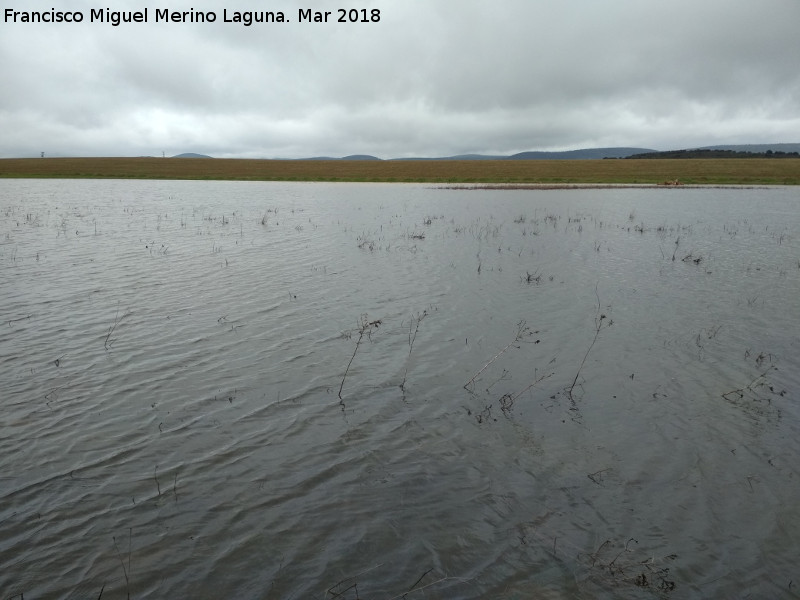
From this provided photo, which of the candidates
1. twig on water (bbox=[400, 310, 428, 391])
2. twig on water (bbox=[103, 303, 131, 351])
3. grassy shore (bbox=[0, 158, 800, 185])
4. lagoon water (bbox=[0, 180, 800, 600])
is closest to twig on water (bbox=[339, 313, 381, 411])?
lagoon water (bbox=[0, 180, 800, 600])

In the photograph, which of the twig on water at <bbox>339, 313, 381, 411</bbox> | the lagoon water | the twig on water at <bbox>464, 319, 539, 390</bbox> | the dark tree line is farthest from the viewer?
the dark tree line

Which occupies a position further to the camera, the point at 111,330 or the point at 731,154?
the point at 731,154

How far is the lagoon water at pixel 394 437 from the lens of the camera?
4.64m

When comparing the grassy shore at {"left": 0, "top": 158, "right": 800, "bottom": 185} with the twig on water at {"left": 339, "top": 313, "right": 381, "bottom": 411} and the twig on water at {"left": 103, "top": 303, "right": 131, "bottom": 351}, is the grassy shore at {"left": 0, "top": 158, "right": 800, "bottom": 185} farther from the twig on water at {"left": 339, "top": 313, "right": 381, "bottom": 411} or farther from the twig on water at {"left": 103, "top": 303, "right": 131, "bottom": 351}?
the twig on water at {"left": 103, "top": 303, "right": 131, "bottom": 351}

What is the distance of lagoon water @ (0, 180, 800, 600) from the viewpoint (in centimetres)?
464

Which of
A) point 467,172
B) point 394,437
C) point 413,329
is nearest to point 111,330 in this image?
point 413,329

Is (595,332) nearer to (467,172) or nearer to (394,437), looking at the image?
(394,437)

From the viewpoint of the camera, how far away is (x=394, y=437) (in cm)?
683

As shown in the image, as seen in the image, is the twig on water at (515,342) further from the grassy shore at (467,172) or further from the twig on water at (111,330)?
the grassy shore at (467,172)

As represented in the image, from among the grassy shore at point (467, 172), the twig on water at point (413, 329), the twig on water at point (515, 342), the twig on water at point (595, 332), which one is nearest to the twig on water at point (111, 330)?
the twig on water at point (413, 329)

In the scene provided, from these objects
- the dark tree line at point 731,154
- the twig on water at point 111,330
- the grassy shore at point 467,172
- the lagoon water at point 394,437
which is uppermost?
the dark tree line at point 731,154

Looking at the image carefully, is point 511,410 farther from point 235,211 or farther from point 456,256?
point 235,211

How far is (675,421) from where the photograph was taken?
7.34 metres

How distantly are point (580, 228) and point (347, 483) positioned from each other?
86.7ft
